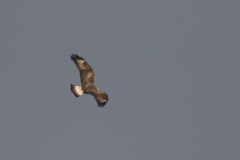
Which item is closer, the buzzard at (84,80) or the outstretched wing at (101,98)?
the outstretched wing at (101,98)

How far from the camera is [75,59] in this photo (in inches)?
1174

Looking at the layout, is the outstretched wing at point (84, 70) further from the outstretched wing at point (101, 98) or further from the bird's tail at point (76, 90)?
the outstretched wing at point (101, 98)

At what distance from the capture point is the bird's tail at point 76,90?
28.6 metres

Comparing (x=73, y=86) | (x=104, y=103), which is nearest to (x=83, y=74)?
(x=73, y=86)

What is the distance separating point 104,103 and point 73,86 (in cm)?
369

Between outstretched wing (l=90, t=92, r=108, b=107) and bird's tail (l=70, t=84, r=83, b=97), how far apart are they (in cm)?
157

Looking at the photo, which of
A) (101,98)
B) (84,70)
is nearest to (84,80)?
(84,70)

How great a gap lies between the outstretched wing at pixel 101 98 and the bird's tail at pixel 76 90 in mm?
1575

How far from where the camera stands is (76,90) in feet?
94.7

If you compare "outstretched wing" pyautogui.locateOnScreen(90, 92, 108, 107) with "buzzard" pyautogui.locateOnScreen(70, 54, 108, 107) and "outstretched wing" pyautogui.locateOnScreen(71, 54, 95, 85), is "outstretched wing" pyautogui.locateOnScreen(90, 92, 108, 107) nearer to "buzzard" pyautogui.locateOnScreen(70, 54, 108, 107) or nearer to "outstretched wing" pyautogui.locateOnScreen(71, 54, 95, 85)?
"buzzard" pyautogui.locateOnScreen(70, 54, 108, 107)

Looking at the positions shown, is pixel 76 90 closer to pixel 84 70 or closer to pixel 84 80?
pixel 84 80

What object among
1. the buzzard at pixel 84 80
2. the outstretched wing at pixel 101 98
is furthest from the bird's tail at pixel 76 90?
the outstretched wing at pixel 101 98

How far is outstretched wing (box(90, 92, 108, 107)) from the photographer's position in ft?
86.3

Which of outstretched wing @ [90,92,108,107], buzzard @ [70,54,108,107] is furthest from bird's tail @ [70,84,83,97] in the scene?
outstretched wing @ [90,92,108,107]
